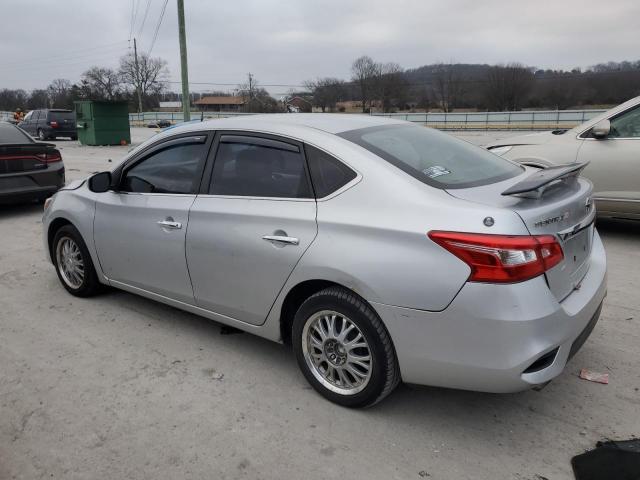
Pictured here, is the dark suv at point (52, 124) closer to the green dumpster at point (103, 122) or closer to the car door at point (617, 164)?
the green dumpster at point (103, 122)

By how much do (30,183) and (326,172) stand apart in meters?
7.24

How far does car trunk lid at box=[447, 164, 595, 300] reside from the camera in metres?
2.50

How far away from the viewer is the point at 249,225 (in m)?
3.17

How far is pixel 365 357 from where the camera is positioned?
2.80m

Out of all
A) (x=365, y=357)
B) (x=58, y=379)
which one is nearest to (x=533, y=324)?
(x=365, y=357)

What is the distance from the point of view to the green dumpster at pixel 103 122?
22500mm

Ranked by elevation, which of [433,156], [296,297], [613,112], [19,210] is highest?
[613,112]

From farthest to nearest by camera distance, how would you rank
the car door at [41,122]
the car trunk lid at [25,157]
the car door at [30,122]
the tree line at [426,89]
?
the tree line at [426,89] → the car door at [30,122] → the car door at [41,122] → the car trunk lid at [25,157]

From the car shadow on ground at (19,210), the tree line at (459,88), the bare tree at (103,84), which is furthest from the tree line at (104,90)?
the car shadow on ground at (19,210)

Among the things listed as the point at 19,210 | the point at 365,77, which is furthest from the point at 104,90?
the point at 19,210

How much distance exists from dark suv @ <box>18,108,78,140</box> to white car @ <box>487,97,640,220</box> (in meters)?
26.9

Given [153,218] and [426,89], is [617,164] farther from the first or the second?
[426,89]

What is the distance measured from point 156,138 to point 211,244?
3.68ft

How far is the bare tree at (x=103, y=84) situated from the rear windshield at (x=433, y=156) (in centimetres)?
7949
